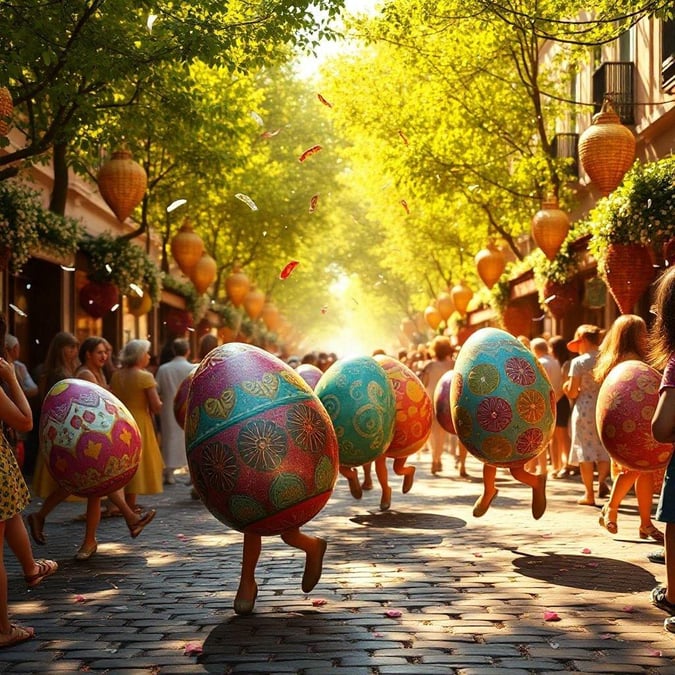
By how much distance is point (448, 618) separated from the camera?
563 centimetres

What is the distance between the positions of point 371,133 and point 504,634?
65.5 feet

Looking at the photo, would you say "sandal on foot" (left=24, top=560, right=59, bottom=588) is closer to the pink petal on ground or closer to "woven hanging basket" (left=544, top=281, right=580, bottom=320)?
the pink petal on ground

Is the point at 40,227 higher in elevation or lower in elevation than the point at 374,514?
higher

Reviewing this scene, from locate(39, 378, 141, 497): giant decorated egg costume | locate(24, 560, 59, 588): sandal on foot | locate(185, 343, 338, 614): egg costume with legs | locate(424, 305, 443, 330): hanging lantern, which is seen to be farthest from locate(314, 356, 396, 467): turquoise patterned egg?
locate(424, 305, 443, 330): hanging lantern

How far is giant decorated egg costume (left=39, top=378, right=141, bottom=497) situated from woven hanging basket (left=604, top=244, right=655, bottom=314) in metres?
7.05

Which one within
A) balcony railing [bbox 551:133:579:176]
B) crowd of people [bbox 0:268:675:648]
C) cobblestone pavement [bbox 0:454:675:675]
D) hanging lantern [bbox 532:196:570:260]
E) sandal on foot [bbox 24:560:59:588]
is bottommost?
cobblestone pavement [bbox 0:454:675:675]

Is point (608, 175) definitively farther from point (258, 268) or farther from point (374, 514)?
point (258, 268)

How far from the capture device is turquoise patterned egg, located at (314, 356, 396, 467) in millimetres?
9242

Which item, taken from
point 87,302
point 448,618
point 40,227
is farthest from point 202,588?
point 87,302

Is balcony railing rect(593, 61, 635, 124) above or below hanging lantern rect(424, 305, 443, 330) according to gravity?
above

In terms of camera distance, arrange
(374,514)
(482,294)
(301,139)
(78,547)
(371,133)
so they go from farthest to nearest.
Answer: (301,139)
(482,294)
(371,133)
(374,514)
(78,547)

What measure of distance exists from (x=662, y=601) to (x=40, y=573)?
3832mm

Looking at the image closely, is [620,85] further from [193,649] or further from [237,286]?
[193,649]

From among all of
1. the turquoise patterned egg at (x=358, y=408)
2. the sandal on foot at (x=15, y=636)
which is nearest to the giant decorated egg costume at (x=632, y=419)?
the turquoise patterned egg at (x=358, y=408)
